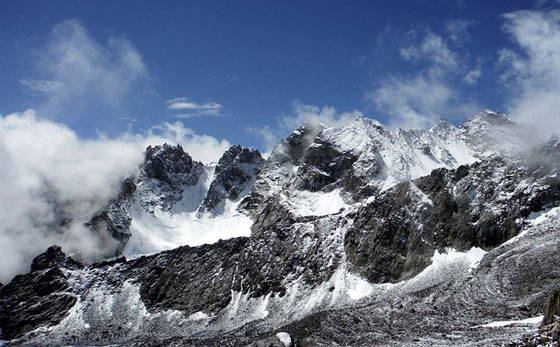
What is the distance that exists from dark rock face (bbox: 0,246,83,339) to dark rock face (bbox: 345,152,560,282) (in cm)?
10772

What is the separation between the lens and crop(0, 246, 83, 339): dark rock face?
174 metres

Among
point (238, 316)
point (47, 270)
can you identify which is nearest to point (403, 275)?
point (238, 316)

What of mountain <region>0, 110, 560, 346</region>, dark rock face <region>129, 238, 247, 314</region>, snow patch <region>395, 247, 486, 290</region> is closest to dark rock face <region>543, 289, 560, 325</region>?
mountain <region>0, 110, 560, 346</region>

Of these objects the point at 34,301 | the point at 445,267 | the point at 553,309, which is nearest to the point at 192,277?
the point at 34,301

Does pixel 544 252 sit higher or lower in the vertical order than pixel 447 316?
higher

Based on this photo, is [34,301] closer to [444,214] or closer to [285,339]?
[285,339]

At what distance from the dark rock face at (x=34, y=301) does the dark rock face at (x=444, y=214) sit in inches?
4241

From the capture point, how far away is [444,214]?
143 meters

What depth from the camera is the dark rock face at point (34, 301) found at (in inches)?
6845

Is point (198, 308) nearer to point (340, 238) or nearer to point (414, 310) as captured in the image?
point (340, 238)

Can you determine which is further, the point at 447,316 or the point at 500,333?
the point at 447,316

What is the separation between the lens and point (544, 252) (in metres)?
101

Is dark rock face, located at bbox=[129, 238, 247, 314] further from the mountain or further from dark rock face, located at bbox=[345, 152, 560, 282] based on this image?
dark rock face, located at bbox=[345, 152, 560, 282]

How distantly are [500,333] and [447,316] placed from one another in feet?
71.0
